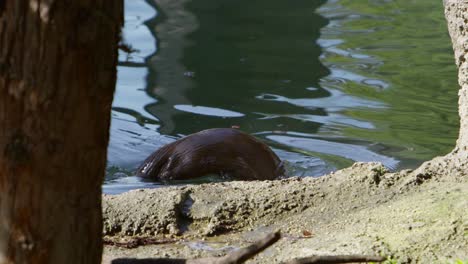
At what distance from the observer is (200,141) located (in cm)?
664

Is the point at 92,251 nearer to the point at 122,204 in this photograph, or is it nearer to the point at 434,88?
the point at 122,204

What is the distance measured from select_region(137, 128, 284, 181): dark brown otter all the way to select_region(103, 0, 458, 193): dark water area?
0.12 m

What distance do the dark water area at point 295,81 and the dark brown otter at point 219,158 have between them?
0.12 m

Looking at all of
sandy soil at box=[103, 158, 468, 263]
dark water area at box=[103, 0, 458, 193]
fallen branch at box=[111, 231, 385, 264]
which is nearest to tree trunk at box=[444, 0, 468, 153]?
sandy soil at box=[103, 158, 468, 263]

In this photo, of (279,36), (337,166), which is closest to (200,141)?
→ (337,166)

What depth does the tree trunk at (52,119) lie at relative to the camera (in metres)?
2.16

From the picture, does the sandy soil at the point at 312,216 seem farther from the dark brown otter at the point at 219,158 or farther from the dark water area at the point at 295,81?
the dark water area at the point at 295,81

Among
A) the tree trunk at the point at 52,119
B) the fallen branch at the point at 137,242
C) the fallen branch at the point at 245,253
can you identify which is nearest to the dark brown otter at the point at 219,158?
the fallen branch at the point at 137,242

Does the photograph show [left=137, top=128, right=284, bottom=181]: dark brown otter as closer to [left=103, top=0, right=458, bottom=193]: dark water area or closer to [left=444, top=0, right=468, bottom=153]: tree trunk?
[left=103, top=0, right=458, bottom=193]: dark water area

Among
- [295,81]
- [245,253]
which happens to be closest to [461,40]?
[245,253]

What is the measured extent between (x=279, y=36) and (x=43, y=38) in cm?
961

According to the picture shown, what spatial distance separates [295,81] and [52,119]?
7.77 meters

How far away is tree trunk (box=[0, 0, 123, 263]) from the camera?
216 centimetres

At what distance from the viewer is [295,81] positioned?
32.4 ft
